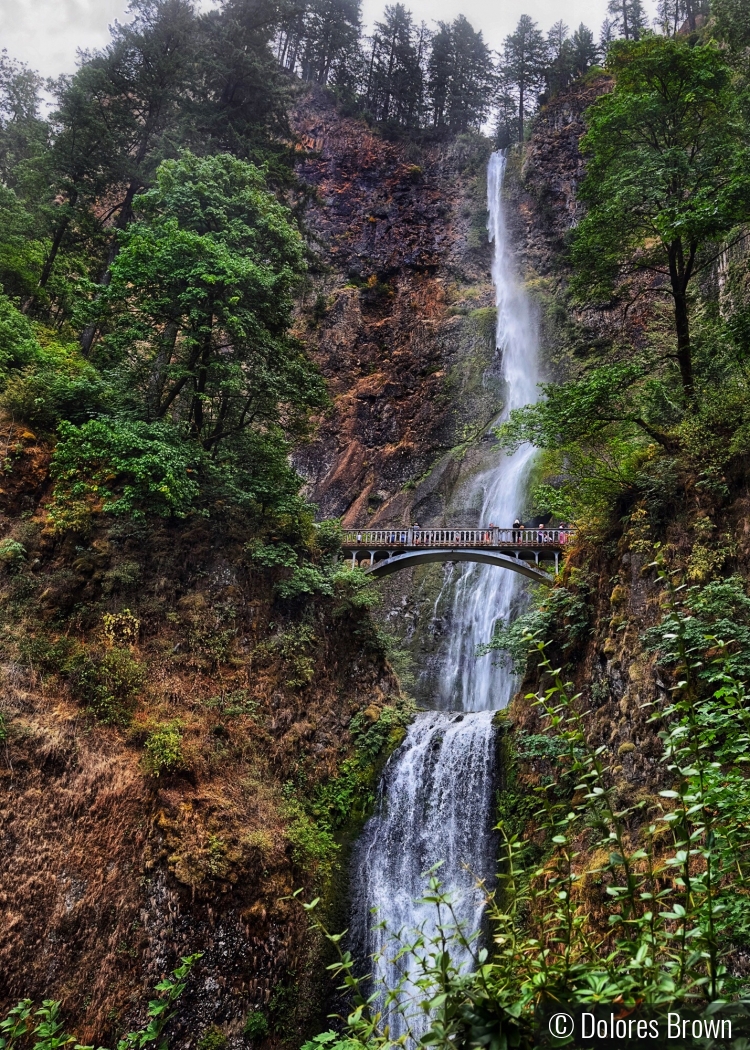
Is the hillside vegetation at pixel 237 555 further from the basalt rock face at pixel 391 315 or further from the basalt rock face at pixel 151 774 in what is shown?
the basalt rock face at pixel 391 315

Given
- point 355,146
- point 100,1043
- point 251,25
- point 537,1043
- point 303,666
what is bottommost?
point 100,1043

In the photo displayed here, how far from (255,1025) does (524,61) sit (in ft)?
221

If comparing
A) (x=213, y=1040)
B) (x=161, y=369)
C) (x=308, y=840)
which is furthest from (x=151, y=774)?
(x=161, y=369)

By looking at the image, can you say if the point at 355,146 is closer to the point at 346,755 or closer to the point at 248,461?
the point at 248,461

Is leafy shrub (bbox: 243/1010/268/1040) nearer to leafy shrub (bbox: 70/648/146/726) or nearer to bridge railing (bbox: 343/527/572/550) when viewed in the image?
leafy shrub (bbox: 70/648/146/726)

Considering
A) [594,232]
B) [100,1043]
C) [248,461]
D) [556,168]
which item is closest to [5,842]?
[100,1043]

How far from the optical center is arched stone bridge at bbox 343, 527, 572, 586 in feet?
64.9

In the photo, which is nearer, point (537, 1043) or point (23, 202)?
point (537, 1043)

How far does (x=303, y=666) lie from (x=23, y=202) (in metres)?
15.7

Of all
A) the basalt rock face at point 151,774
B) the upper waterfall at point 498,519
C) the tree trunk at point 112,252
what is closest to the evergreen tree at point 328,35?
the upper waterfall at point 498,519

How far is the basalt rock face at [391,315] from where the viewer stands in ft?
114

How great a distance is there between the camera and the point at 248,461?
50.5 feet

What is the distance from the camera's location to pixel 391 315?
39375 mm

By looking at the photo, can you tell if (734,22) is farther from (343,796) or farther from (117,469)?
(343,796)
